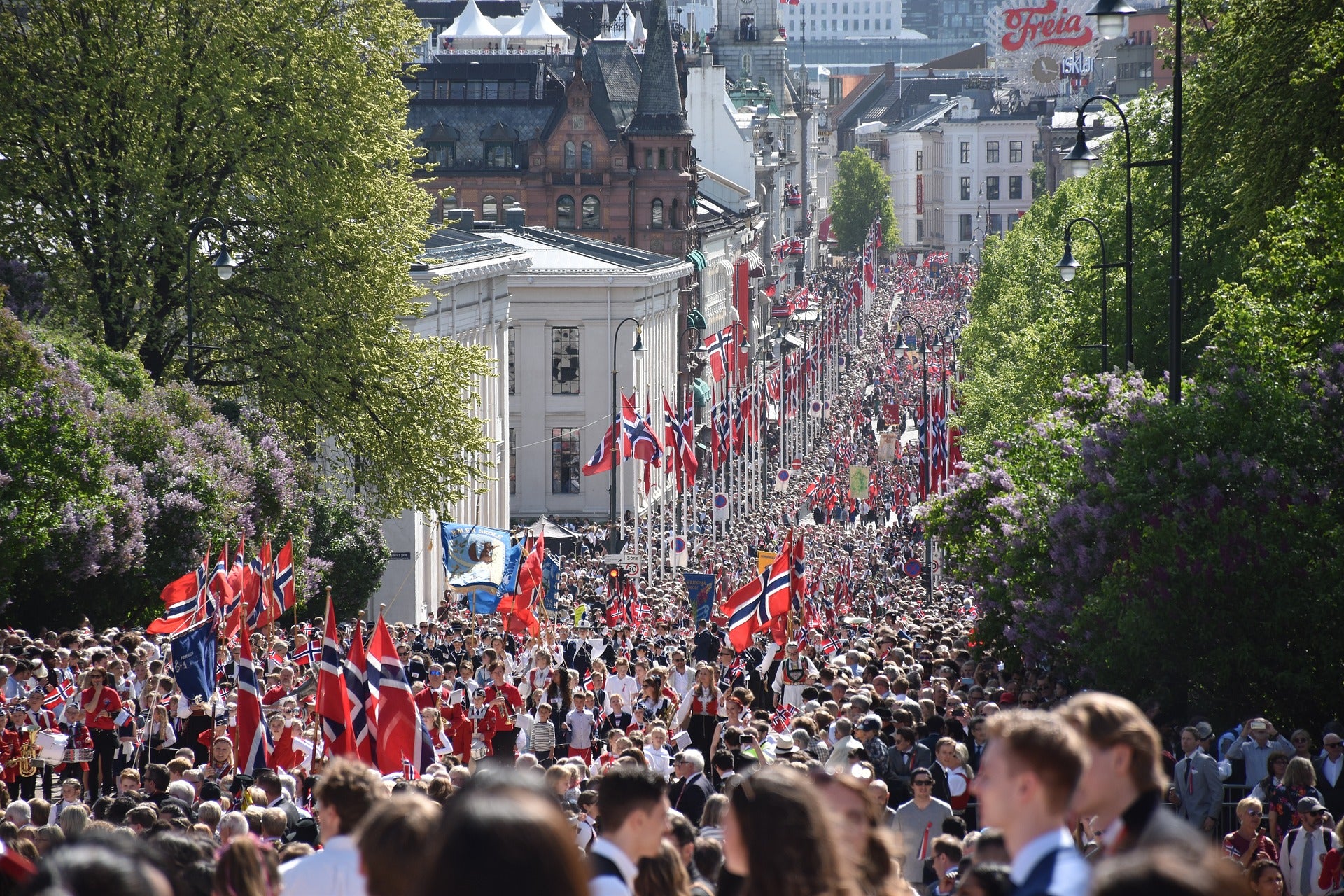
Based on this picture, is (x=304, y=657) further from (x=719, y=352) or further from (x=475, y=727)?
(x=719, y=352)

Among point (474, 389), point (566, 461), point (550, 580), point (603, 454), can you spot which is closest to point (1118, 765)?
point (550, 580)

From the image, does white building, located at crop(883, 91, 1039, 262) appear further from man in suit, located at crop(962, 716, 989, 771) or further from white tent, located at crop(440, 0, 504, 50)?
man in suit, located at crop(962, 716, 989, 771)

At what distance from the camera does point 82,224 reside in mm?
33438

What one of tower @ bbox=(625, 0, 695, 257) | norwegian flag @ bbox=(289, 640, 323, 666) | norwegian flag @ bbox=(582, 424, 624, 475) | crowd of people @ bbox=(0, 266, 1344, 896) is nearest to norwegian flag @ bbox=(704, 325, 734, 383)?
norwegian flag @ bbox=(582, 424, 624, 475)

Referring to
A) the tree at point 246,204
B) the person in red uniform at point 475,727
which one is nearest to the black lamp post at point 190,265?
the tree at point 246,204

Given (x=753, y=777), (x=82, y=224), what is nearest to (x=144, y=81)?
(x=82, y=224)

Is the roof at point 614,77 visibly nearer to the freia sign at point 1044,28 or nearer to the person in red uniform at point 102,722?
the person in red uniform at point 102,722

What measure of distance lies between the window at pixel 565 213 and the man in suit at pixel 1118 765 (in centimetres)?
8923

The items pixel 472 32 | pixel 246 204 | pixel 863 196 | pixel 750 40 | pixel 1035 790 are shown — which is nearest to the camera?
pixel 1035 790

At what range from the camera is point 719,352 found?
66.7 meters

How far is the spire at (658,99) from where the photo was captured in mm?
92688

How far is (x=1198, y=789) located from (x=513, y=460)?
187ft

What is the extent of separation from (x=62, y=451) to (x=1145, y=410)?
1423 centimetres

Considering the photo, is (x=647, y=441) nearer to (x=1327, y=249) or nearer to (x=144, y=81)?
(x=144, y=81)
